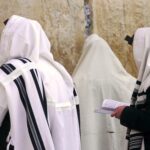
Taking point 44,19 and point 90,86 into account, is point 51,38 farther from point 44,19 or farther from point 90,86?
point 90,86

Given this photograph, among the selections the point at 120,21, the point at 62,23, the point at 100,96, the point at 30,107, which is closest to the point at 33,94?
the point at 30,107

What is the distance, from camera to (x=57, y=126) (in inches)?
103

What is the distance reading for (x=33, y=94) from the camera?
245 centimetres

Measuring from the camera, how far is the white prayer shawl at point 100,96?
3460 millimetres

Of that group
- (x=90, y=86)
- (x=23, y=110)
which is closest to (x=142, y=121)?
(x=23, y=110)

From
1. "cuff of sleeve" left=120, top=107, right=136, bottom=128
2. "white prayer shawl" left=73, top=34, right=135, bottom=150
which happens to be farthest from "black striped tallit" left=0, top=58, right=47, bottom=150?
"white prayer shawl" left=73, top=34, right=135, bottom=150

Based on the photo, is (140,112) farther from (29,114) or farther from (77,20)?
(77,20)

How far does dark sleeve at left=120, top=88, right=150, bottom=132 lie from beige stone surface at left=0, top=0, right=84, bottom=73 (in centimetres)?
153

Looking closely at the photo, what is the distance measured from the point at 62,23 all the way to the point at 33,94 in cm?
179

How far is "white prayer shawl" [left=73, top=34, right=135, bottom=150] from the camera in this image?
3460 millimetres

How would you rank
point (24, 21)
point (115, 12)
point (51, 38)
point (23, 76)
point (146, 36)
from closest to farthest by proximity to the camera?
point (23, 76) < point (24, 21) < point (146, 36) < point (51, 38) < point (115, 12)

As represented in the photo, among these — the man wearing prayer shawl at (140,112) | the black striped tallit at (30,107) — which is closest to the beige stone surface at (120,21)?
the man wearing prayer shawl at (140,112)

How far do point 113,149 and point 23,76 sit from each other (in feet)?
4.42

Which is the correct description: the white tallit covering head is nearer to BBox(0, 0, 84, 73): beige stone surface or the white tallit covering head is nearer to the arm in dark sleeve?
the arm in dark sleeve
